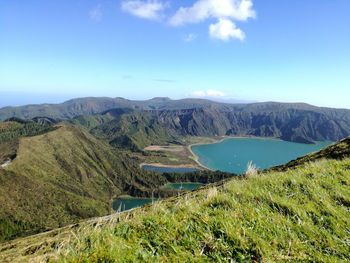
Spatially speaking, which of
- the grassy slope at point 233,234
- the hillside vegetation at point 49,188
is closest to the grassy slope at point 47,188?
the hillside vegetation at point 49,188

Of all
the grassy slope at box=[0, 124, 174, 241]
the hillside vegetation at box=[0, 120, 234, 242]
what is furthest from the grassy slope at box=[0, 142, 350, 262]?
the grassy slope at box=[0, 124, 174, 241]

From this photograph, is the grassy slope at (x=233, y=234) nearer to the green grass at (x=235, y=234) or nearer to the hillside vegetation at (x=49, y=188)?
the green grass at (x=235, y=234)

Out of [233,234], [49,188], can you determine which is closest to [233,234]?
[233,234]

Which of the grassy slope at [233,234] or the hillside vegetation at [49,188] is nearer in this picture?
the grassy slope at [233,234]

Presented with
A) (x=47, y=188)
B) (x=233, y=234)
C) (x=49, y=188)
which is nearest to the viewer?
(x=233, y=234)

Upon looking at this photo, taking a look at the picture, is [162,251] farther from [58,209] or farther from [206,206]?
[58,209]

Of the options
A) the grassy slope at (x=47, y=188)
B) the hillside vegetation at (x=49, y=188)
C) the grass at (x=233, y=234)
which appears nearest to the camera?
the grass at (x=233, y=234)

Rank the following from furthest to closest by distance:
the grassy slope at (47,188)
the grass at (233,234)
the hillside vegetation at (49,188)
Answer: the hillside vegetation at (49,188) < the grassy slope at (47,188) < the grass at (233,234)

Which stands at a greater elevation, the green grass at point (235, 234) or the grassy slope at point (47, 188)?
the green grass at point (235, 234)

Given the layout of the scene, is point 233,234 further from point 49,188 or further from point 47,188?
point 49,188
